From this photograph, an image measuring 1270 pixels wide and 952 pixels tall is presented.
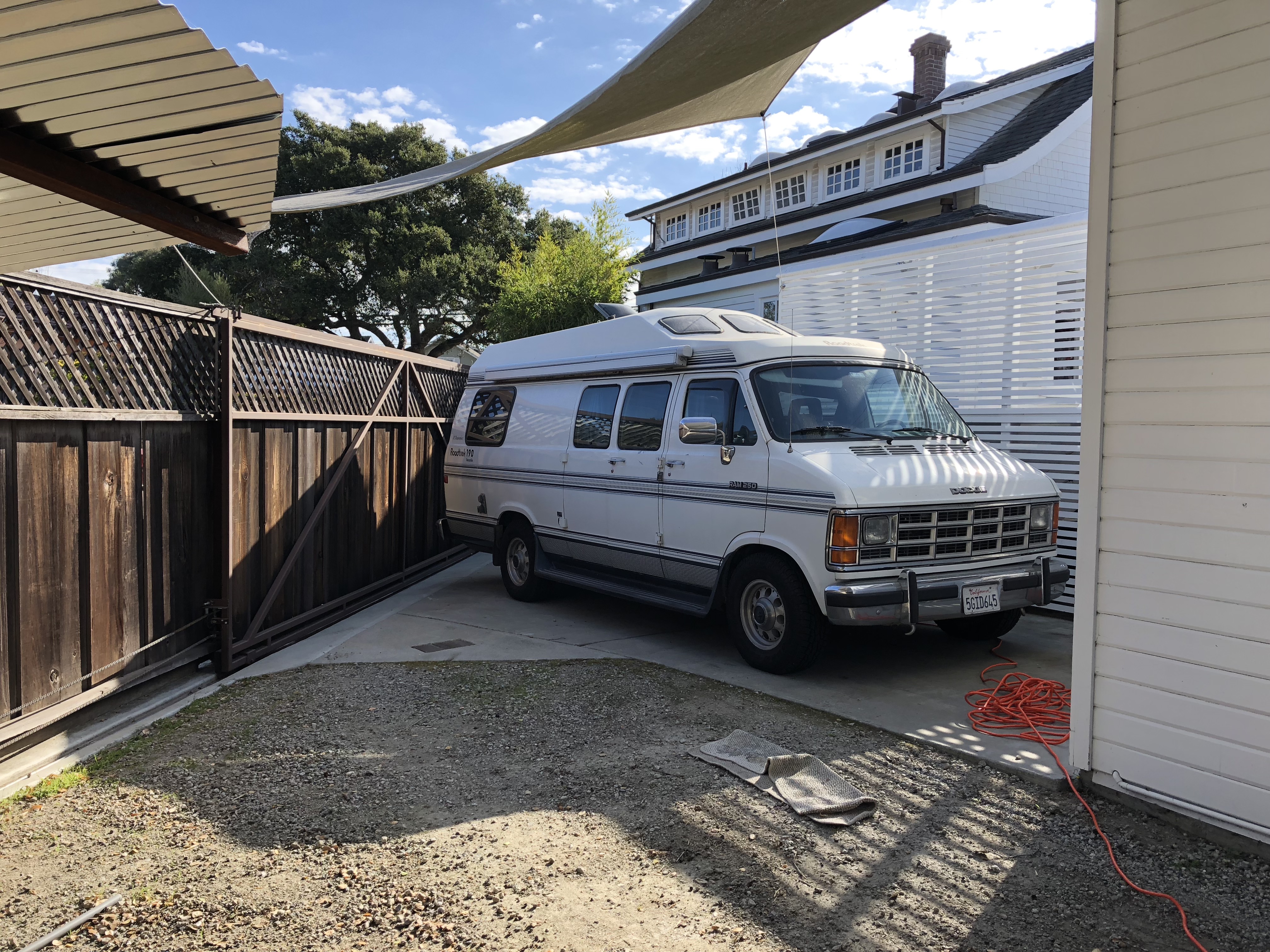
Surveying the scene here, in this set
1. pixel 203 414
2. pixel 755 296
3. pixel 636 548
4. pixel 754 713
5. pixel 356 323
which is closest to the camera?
pixel 754 713

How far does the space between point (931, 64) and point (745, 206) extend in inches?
252

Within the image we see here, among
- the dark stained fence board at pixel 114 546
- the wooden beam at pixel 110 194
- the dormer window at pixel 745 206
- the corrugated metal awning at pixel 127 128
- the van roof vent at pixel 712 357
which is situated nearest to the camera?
the corrugated metal awning at pixel 127 128

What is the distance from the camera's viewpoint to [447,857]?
11.8 ft

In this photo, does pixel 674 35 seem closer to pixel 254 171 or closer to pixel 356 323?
pixel 254 171

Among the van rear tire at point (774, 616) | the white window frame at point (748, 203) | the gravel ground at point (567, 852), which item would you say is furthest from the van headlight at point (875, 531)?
the white window frame at point (748, 203)

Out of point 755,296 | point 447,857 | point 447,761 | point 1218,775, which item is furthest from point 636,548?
point 755,296

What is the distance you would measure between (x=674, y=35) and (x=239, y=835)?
3846 mm

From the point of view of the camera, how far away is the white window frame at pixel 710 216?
28.7 meters

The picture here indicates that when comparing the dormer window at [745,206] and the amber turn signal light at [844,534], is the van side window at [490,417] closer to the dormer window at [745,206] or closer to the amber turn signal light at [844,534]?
the amber turn signal light at [844,534]

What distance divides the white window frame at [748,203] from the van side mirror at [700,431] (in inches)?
832

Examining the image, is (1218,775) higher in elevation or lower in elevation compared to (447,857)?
higher

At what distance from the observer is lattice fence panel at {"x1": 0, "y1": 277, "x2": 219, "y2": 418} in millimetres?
4332

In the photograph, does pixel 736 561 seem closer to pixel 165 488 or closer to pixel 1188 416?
pixel 1188 416

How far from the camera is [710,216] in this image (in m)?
29.2
